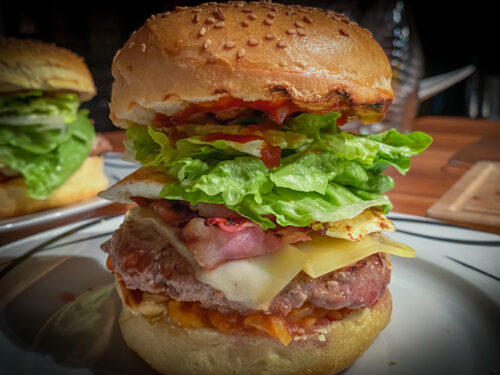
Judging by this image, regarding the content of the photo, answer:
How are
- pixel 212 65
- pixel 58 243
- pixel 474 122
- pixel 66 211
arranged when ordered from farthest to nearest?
pixel 474 122
pixel 66 211
pixel 58 243
pixel 212 65

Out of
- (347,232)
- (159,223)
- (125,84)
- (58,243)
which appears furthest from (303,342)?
(58,243)

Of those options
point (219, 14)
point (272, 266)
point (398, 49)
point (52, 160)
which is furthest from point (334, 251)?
point (398, 49)

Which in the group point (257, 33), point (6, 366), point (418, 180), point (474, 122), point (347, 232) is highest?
point (257, 33)

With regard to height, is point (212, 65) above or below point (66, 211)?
above

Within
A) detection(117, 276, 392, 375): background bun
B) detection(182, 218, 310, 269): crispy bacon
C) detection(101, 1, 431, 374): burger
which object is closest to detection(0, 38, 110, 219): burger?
detection(101, 1, 431, 374): burger

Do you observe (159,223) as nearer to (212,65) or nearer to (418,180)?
(212,65)

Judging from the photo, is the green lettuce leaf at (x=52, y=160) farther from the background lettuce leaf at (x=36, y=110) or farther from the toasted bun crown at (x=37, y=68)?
the toasted bun crown at (x=37, y=68)

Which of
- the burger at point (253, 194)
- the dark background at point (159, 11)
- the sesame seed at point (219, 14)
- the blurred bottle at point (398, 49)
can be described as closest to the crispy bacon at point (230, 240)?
the burger at point (253, 194)

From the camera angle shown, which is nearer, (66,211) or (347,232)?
(347,232)

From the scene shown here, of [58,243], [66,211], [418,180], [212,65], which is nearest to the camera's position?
[212,65]
